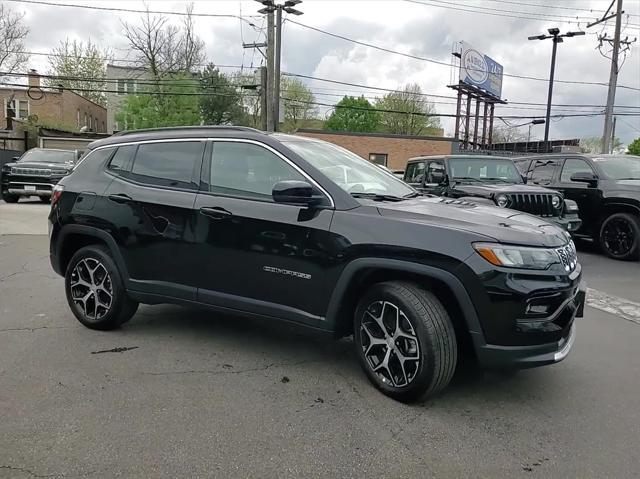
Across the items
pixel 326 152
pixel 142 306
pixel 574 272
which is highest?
pixel 326 152

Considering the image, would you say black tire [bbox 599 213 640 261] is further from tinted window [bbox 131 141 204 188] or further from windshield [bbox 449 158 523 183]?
tinted window [bbox 131 141 204 188]

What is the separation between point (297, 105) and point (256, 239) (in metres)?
55.9

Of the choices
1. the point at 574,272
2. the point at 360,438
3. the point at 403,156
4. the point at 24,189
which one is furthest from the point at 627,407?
the point at 403,156

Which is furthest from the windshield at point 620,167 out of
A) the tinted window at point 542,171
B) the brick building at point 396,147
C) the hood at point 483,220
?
the brick building at point 396,147

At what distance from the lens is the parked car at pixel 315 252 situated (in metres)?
3.08

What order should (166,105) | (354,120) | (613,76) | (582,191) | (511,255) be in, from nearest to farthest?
(511,255), (582,191), (613,76), (166,105), (354,120)

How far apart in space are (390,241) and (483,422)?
1.24 meters

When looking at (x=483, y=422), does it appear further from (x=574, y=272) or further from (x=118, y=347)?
(x=118, y=347)

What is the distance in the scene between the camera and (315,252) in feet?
11.5

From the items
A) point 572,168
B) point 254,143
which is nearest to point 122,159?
point 254,143

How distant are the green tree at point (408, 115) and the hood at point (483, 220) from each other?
5796 centimetres

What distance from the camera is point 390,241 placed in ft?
10.7

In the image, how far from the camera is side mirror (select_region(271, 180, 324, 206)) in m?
3.44

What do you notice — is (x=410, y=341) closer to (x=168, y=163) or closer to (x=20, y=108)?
(x=168, y=163)
